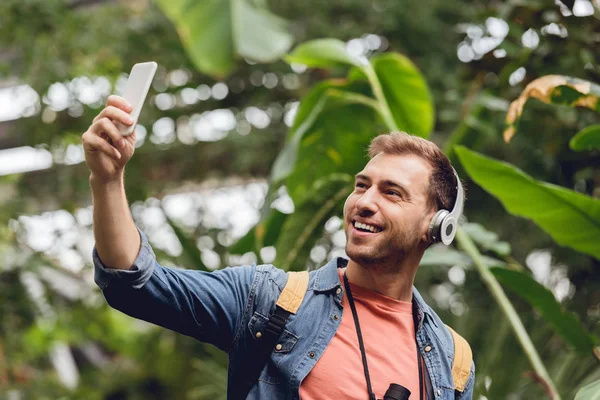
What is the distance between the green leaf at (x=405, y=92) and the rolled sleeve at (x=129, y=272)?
86.4 inches

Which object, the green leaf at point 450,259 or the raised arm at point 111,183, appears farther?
the green leaf at point 450,259

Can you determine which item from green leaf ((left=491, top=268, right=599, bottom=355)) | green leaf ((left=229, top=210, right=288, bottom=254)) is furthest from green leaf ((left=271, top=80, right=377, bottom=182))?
green leaf ((left=491, top=268, right=599, bottom=355))

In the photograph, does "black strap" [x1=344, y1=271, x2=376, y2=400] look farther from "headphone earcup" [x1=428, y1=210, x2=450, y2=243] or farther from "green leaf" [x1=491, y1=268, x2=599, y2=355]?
"green leaf" [x1=491, y1=268, x2=599, y2=355]

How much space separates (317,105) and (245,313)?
2002 mm

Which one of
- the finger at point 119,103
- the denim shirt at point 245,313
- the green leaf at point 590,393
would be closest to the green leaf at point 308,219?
the green leaf at point 590,393

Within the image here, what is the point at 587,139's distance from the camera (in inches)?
106

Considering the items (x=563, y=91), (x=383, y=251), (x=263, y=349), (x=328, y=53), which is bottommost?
(x=328, y=53)

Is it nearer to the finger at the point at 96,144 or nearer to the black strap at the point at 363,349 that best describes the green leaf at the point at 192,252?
the black strap at the point at 363,349

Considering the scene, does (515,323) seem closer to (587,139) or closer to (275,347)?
(587,139)

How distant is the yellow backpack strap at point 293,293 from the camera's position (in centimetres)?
167

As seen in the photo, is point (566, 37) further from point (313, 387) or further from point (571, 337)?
point (313, 387)

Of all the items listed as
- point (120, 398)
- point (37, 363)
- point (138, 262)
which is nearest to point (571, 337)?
point (138, 262)

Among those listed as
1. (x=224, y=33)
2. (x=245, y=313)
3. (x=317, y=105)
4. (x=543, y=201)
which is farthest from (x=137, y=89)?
(x=224, y=33)

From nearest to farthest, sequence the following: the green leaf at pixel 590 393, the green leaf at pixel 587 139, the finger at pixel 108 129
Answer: the finger at pixel 108 129, the green leaf at pixel 590 393, the green leaf at pixel 587 139
